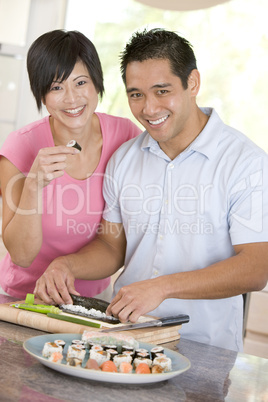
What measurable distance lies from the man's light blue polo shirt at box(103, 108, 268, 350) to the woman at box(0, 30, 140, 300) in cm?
17

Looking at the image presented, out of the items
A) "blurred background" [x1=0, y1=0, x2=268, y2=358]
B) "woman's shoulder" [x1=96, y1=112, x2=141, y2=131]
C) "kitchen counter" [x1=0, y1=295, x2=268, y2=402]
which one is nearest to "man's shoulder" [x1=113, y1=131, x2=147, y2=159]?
"woman's shoulder" [x1=96, y1=112, x2=141, y2=131]

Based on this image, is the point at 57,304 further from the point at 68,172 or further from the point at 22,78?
the point at 22,78

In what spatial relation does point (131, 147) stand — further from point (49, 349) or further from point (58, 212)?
point (49, 349)

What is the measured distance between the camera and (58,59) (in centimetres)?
189

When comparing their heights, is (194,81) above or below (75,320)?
above

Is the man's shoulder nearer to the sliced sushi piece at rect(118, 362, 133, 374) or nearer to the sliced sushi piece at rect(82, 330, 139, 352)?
the sliced sushi piece at rect(82, 330, 139, 352)

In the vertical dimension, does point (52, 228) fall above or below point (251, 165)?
below

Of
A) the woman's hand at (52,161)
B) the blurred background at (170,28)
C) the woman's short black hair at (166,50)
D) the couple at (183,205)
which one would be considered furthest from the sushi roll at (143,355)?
the blurred background at (170,28)

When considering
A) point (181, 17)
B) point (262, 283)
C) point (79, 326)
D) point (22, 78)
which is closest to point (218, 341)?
point (262, 283)

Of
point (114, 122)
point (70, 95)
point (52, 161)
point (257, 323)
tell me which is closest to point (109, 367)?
point (52, 161)

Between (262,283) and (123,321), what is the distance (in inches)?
18.2

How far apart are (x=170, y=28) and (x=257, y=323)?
2440mm

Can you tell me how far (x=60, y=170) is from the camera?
175cm

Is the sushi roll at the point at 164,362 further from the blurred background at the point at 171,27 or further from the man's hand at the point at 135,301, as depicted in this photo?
the blurred background at the point at 171,27
